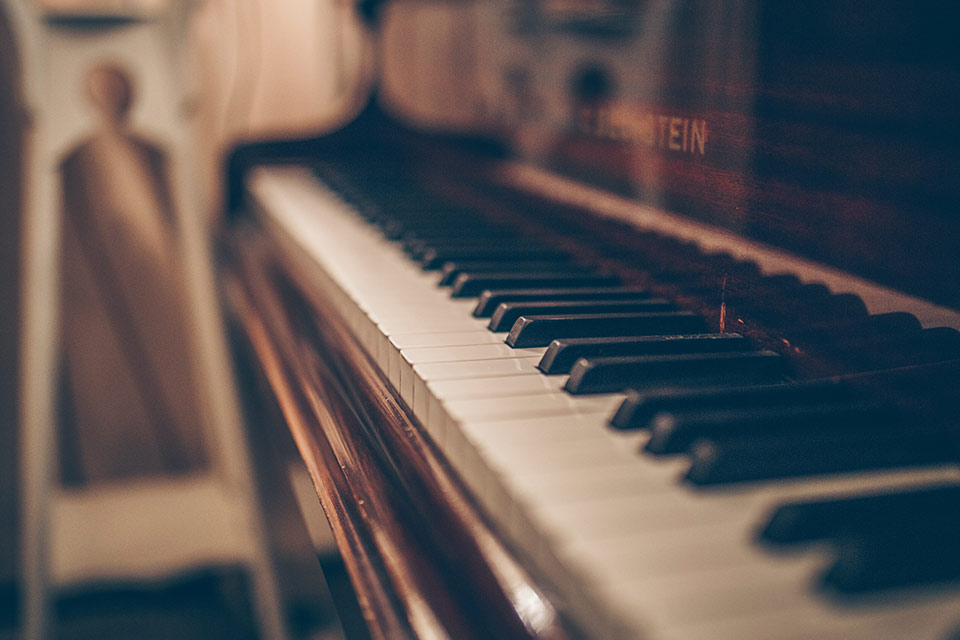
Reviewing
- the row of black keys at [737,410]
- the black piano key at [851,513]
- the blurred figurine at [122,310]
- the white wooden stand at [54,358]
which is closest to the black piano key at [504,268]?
the row of black keys at [737,410]

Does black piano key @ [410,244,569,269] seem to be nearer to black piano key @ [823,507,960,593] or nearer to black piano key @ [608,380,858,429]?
black piano key @ [608,380,858,429]

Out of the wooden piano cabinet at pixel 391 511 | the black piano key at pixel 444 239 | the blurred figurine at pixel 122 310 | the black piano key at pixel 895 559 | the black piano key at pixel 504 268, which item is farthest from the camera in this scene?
the blurred figurine at pixel 122 310

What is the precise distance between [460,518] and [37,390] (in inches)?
48.0

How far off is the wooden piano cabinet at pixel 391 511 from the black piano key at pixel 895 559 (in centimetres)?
13

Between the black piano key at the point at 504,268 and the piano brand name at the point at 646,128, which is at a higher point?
the piano brand name at the point at 646,128

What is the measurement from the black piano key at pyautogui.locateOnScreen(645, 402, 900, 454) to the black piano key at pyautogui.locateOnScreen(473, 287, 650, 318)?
1.04 feet

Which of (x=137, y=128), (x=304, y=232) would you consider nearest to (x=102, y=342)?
(x=137, y=128)

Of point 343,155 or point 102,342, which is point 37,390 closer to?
point 102,342

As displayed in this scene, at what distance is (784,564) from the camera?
362 mm

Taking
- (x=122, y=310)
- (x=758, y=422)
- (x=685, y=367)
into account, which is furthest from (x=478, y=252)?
(x=122, y=310)

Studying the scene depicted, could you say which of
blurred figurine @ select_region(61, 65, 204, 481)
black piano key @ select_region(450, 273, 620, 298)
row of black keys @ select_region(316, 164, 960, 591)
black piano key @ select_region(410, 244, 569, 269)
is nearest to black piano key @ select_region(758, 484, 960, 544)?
row of black keys @ select_region(316, 164, 960, 591)

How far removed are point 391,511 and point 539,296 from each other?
330 millimetres

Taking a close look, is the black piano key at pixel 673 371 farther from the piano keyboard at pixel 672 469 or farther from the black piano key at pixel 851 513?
the black piano key at pixel 851 513

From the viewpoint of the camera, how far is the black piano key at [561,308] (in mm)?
763
